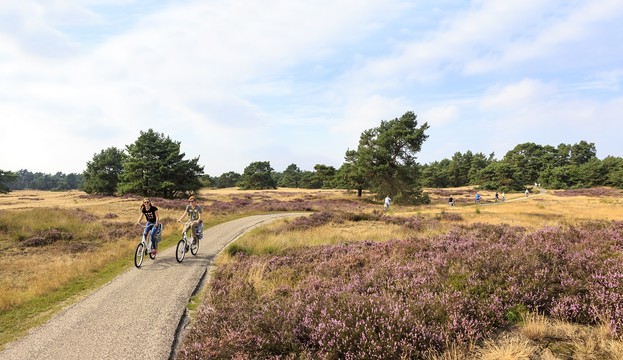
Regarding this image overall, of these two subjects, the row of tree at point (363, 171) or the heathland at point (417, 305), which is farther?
the row of tree at point (363, 171)

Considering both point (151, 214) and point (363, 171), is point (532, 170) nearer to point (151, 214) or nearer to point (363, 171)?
point (363, 171)

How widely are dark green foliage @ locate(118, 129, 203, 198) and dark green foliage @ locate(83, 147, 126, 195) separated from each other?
13333 millimetres

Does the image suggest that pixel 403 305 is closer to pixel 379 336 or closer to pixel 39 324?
pixel 379 336

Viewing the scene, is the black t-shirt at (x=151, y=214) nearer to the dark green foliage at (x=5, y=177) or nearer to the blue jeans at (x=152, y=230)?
the blue jeans at (x=152, y=230)

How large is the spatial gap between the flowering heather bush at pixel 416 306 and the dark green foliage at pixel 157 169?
49006 millimetres

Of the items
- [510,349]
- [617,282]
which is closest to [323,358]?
[510,349]

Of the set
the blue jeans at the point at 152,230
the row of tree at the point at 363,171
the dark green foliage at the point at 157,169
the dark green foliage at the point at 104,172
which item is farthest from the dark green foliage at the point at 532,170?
the blue jeans at the point at 152,230

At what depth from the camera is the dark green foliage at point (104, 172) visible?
6506 centimetres

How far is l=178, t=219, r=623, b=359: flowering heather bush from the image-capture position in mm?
4727

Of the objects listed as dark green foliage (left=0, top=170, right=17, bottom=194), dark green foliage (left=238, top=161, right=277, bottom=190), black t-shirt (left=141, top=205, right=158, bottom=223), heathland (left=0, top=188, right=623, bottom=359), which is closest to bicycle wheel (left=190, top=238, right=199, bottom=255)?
black t-shirt (left=141, top=205, right=158, bottom=223)

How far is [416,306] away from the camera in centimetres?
535

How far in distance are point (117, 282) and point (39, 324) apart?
2882 mm

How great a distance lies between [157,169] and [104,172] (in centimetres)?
2067

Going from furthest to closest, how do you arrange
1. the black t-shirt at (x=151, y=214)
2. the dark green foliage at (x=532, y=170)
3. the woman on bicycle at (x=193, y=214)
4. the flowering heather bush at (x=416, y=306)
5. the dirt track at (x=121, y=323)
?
the dark green foliage at (x=532, y=170), the woman on bicycle at (x=193, y=214), the black t-shirt at (x=151, y=214), the dirt track at (x=121, y=323), the flowering heather bush at (x=416, y=306)
